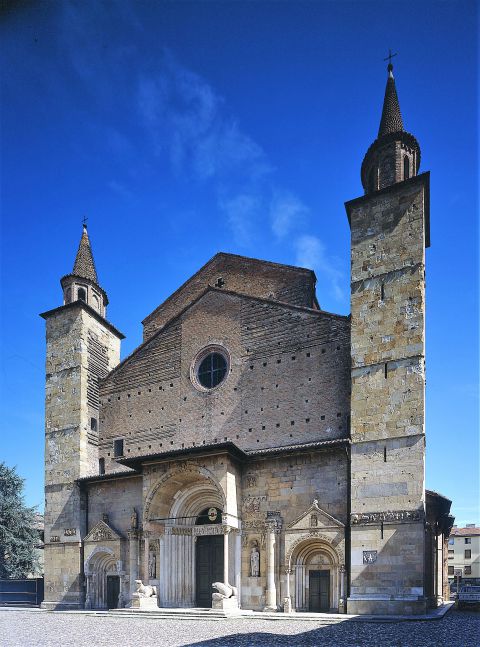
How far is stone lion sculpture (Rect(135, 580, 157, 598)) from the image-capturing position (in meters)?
19.8

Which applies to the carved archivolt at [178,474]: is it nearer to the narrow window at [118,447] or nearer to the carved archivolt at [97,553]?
the carved archivolt at [97,553]

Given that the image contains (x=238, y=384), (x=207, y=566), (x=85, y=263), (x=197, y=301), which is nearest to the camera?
(x=207, y=566)

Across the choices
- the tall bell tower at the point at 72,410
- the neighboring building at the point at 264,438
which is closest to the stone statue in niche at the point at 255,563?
the neighboring building at the point at 264,438

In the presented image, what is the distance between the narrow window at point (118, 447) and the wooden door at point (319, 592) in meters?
9.66

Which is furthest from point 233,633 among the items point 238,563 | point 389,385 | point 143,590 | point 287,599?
point 389,385

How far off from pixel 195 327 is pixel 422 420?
1035 cm

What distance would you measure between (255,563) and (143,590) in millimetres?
4070

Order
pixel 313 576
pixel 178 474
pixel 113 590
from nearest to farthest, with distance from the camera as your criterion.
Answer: pixel 313 576, pixel 178 474, pixel 113 590

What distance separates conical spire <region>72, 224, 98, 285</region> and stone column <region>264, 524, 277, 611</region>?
48.8 ft

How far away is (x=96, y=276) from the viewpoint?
28.3m

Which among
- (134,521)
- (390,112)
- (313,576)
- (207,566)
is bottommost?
(207,566)

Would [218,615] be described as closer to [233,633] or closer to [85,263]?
[233,633]

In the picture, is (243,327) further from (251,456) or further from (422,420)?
(422,420)

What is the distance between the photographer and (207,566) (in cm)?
2120
